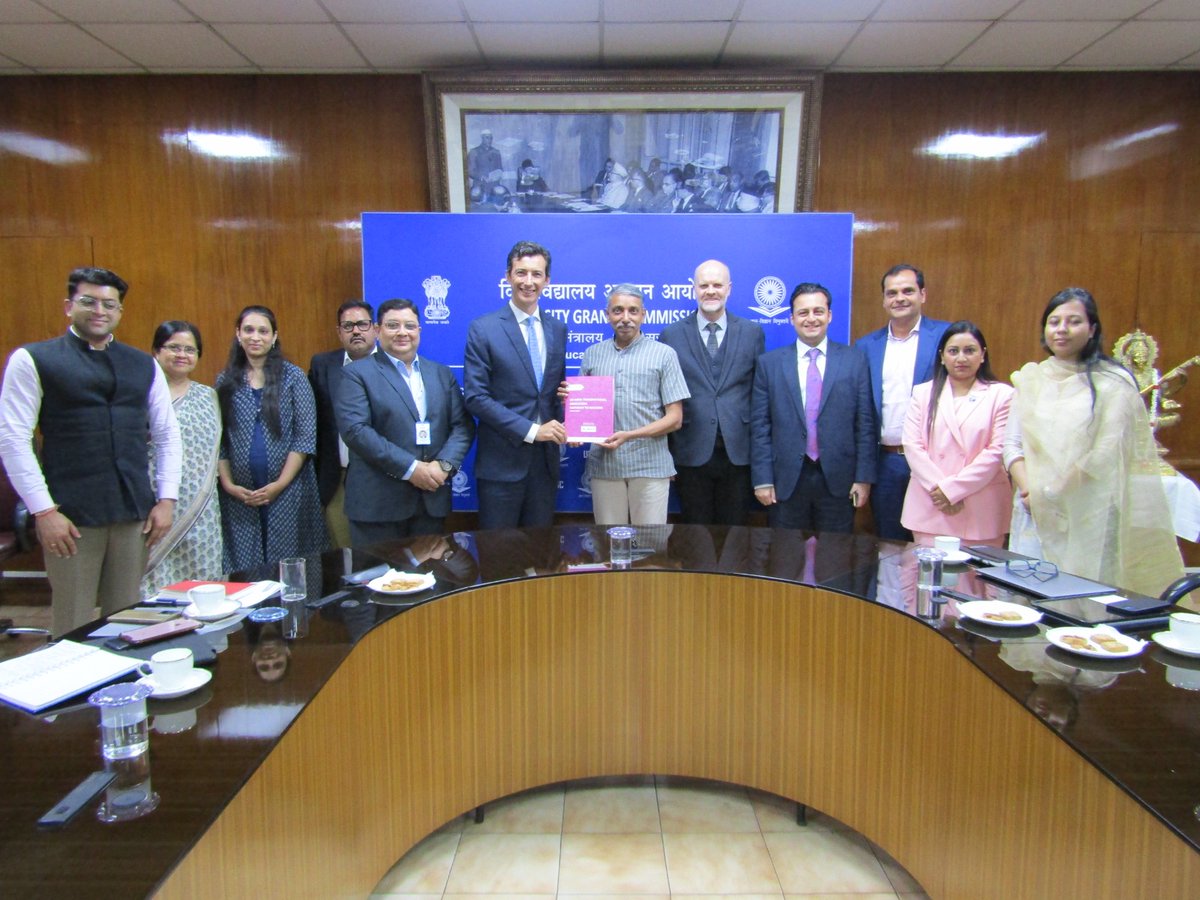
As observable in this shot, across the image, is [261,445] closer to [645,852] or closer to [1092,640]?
[645,852]

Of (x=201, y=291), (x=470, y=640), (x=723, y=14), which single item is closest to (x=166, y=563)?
(x=470, y=640)

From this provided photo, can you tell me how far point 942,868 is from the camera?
60.3 inches

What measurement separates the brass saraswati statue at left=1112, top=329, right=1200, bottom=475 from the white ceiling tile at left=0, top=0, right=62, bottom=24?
5.51 metres

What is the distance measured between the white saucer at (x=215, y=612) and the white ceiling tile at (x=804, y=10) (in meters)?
3.15

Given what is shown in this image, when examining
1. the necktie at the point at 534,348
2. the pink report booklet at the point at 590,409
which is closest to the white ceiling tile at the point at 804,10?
the necktie at the point at 534,348

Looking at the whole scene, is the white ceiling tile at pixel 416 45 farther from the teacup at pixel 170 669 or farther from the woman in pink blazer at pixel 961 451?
the teacup at pixel 170 669

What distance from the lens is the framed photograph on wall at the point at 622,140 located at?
152 inches

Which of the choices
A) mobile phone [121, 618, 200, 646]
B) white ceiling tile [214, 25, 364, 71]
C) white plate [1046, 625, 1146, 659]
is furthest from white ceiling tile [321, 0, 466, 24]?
white plate [1046, 625, 1146, 659]

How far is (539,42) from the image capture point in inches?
143

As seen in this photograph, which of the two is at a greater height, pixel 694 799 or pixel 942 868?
pixel 942 868

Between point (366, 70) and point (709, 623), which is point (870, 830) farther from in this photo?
point (366, 70)

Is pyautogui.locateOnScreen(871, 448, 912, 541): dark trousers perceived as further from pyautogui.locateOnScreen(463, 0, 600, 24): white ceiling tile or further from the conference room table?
pyautogui.locateOnScreen(463, 0, 600, 24): white ceiling tile

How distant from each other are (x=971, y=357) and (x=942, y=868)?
1.77 meters

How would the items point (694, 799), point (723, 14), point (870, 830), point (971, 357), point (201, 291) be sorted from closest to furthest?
point (870, 830)
point (694, 799)
point (971, 357)
point (723, 14)
point (201, 291)
